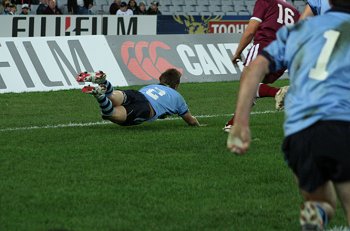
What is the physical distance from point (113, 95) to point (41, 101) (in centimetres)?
390

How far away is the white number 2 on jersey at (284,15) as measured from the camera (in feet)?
40.5

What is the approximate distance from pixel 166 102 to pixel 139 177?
3.47 metres

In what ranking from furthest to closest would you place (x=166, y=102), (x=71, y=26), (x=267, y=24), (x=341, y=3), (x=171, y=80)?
1. (x=71, y=26)
2. (x=171, y=80)
3. (x=267, y=24)
4. (x=166, y=102)
5. (x=341, y=3)

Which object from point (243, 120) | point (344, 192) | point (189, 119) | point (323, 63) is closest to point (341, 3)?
point (323, 63)

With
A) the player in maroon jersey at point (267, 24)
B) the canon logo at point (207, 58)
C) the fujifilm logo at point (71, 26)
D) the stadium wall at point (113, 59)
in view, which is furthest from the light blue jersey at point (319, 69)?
the fujifilm logo at point (71, 26)

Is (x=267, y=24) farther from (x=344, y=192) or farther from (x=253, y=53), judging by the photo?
(x=344, y=192)

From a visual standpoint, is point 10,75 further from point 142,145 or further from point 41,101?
point 142,145

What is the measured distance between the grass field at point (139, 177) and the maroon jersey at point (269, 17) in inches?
Result: 44.5

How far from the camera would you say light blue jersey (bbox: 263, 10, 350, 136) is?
5168 mm

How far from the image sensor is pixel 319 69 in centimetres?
517

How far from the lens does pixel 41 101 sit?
15.7 meters

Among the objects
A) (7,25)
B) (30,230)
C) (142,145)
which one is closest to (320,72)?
(30,230)

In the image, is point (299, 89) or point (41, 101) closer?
point (299, 89)

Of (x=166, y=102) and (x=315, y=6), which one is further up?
(x=315, y=6)
